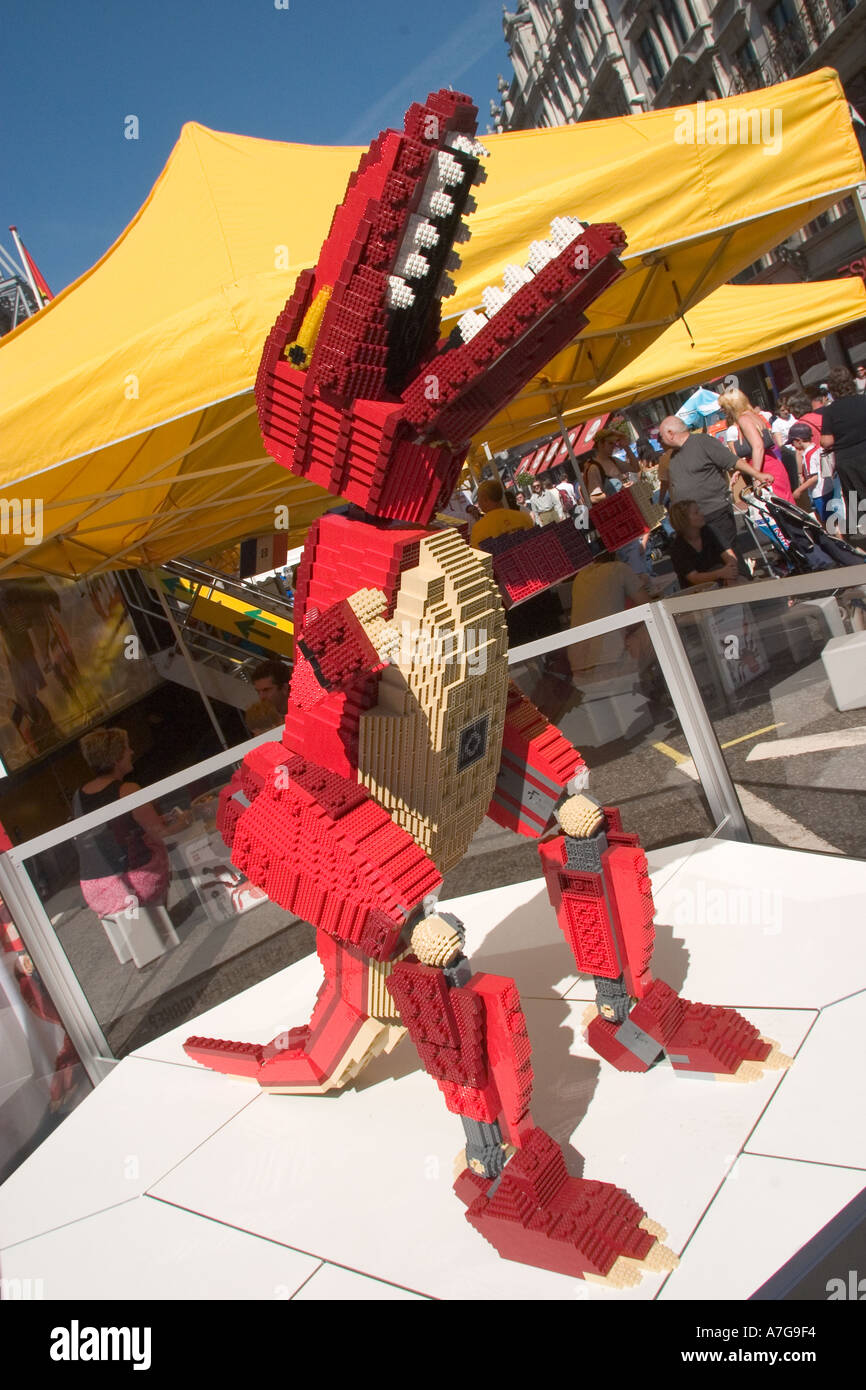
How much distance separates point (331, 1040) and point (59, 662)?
5.10 meters

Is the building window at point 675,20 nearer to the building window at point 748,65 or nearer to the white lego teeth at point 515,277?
the building window at point 748,65

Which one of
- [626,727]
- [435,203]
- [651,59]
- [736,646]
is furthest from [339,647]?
[651,59]

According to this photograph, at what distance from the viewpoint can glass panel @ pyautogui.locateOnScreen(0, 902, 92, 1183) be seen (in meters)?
2.87

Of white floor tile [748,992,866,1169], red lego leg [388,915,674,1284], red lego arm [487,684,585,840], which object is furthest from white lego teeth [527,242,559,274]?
white floor tile [748,992,866,1169]

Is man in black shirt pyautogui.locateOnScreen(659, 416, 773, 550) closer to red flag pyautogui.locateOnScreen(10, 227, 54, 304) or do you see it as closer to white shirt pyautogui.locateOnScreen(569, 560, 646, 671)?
white shirt pyautogui.locateOnScreen(569, 560, 646, 671)

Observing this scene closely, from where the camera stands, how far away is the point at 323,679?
1.84 metres

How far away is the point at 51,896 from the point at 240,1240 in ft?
4.94

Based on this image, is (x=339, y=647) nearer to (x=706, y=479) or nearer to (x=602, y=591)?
(x=602, y=591)

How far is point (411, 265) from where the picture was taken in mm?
1962

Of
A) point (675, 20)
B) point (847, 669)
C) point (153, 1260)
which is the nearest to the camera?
point (153, 1260)

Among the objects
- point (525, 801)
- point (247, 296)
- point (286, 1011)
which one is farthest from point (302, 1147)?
point (247, 296)

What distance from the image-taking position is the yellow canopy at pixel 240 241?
3312 millimetres

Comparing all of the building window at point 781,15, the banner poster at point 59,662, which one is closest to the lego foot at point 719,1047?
the banner poster at point 59,662
